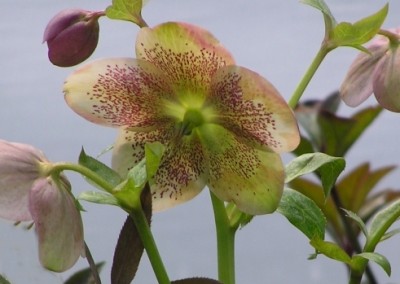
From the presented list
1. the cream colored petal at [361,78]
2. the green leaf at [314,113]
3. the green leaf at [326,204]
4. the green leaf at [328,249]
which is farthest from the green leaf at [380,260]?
the green leaf at [326,204]

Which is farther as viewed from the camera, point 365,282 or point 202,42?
point 365,282

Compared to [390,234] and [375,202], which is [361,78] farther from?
[375,202]

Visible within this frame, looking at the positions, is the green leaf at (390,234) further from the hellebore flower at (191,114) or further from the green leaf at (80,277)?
the green leaf at (80,277)

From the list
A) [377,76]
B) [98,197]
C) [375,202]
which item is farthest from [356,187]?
[98,197]

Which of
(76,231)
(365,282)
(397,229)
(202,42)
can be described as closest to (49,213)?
(76,231)

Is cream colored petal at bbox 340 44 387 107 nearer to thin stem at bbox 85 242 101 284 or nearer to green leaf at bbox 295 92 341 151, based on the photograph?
thin stem at bbox 85 242 101 284

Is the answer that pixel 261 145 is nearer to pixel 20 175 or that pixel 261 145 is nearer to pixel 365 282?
pixel 20 175
